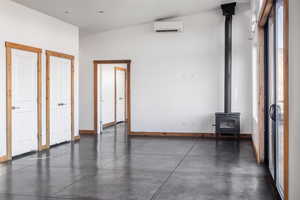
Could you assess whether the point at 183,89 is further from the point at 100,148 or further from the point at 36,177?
the point at 36,177

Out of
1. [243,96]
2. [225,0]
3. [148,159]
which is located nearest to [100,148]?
[148,159]

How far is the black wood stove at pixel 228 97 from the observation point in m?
9.08

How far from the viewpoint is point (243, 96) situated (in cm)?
943

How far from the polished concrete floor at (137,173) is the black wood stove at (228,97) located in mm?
915

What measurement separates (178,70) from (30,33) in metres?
4.19

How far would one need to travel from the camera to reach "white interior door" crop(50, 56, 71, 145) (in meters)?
8.13

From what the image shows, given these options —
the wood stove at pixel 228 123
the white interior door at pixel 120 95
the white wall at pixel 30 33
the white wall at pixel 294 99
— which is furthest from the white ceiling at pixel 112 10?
the white wall at pixel 294 99

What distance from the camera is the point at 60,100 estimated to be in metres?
8.48

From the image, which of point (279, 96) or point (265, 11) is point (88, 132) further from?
point (279, 96)

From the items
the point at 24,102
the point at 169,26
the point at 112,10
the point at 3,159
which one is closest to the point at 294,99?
the point at 3,159

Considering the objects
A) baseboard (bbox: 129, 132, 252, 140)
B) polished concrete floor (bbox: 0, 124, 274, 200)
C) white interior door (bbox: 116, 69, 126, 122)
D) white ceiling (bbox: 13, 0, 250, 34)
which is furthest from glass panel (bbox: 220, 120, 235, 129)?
white interior door (bbox: 116, 69, 126, 122)

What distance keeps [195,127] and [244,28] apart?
2931mm

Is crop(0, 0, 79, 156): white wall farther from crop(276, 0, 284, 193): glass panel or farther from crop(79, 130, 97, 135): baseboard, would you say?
crop(276, 0, 284, 193): glass panel

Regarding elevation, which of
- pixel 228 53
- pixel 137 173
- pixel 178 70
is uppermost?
pixel 228 53
